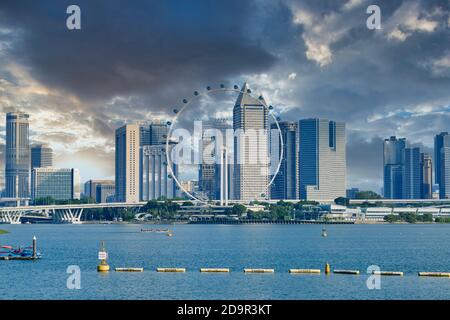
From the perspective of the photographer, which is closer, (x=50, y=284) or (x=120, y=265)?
(x=50, y=284)

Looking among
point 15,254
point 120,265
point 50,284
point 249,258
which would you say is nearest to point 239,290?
point 50,284

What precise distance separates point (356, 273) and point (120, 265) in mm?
25139

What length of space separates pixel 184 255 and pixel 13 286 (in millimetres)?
39121

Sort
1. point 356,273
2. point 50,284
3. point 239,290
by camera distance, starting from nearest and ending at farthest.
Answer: point 239,290 < point 50,284 < point 356,273

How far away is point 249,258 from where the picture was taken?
9438cm

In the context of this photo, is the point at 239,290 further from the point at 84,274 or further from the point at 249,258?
the point at 249,258
